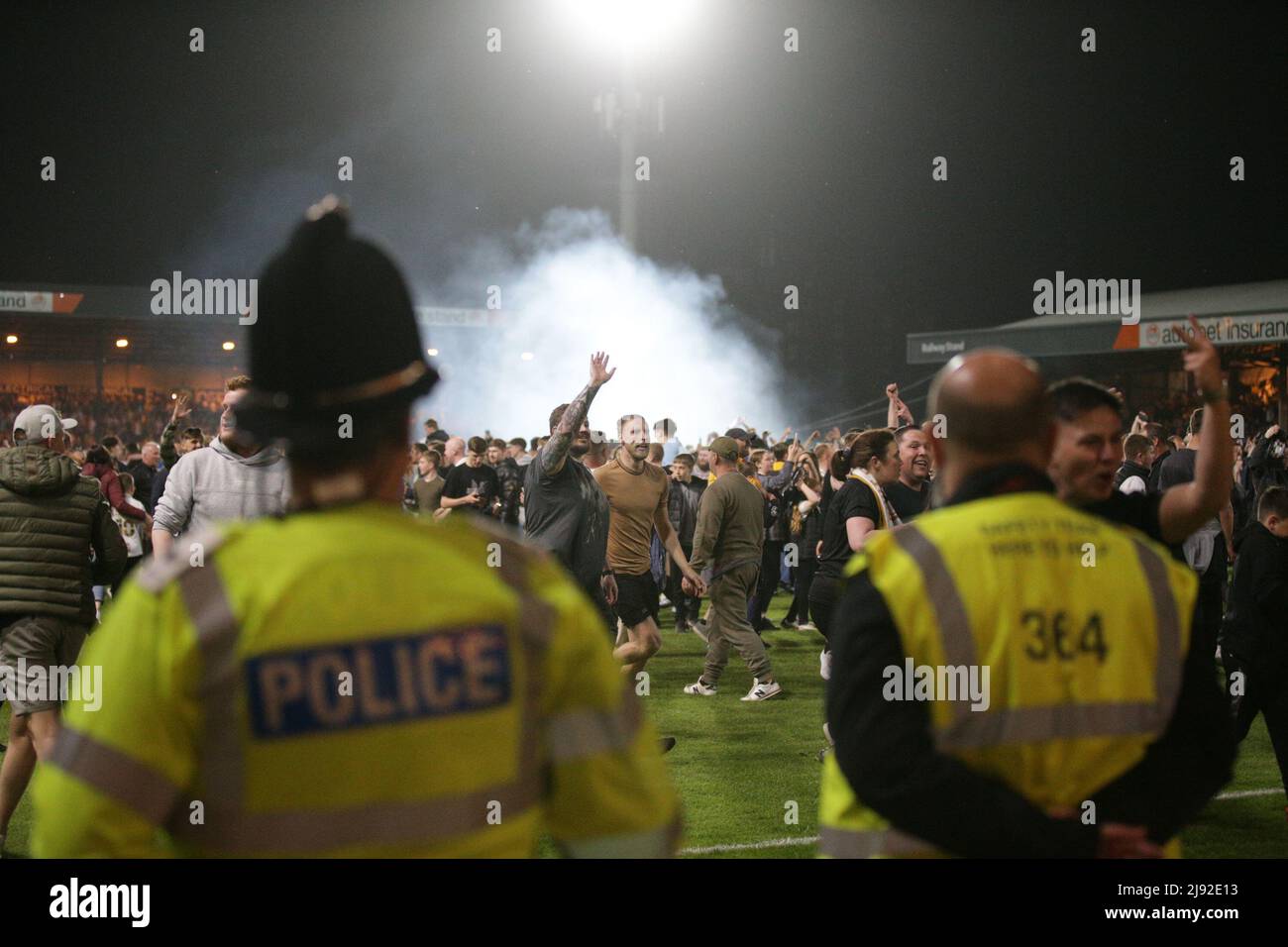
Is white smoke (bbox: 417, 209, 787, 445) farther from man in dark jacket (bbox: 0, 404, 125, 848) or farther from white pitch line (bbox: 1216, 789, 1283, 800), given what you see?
man in dark jacket (bbox: 0, 404, 125, 848)

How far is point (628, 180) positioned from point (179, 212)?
488 inches

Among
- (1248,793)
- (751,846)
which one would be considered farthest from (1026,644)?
(1248,793)

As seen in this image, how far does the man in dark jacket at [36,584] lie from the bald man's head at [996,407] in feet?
15.2

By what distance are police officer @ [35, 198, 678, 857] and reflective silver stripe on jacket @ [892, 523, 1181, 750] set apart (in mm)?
755

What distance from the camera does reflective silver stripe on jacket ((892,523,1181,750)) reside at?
88.1 inches

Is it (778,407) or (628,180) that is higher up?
(628,180)

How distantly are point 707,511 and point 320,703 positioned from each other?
8.66 metres

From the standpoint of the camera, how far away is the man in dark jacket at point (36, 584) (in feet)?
18.7

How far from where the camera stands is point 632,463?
9.41 meters

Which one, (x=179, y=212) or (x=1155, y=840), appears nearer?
(x=1155, y=840)

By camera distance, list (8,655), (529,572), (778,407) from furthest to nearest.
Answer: (778,407) → (8,655) → (529,572)

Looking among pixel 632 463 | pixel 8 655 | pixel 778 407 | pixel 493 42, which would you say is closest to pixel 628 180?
pixel 493 42
